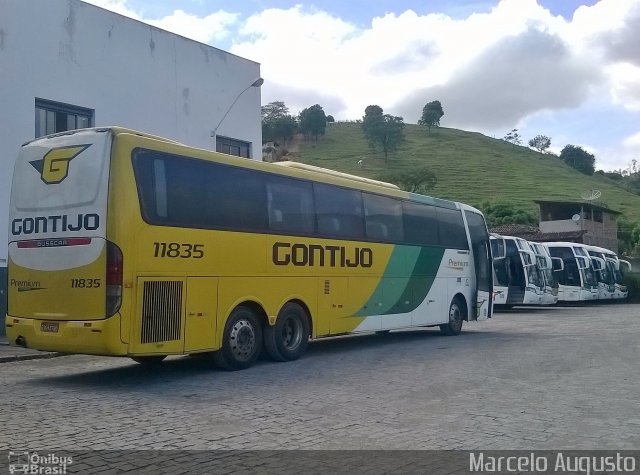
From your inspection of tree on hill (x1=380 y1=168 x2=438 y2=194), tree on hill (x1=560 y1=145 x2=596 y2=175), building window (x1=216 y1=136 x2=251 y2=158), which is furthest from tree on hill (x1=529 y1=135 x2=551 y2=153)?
building window (x1=216 y1=136 x2=251 y2=158)

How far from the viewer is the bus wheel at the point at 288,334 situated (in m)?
12.7

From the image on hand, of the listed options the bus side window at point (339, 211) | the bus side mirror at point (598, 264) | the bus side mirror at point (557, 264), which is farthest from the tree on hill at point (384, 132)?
the bus side window at point (339, 211)

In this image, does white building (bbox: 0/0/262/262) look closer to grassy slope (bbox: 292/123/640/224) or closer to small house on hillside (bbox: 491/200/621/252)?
small house on hillside (bbox: 491/200/621/252)

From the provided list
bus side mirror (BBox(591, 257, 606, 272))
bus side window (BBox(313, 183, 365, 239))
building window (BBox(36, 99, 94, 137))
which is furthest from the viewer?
bus side mirror (BBox(591, 257, 606, 272))

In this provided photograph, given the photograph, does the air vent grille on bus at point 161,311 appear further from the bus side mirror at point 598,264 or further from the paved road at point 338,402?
the bus side mirror at point 598,264

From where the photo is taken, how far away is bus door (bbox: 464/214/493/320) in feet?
64.9

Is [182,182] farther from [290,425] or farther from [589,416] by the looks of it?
[589,416]

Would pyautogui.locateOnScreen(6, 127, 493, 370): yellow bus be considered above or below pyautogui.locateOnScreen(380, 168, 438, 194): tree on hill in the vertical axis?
below

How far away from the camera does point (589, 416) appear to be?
8414mm

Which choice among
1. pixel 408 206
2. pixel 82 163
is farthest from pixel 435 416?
pixel 408 206

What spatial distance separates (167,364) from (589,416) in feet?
23.8

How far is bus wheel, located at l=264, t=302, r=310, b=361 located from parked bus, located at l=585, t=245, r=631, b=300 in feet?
99.2

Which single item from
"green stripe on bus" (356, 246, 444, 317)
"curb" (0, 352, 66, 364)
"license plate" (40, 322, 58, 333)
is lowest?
"curb" (0, 352, 66, 364)

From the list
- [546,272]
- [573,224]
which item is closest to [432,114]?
[573,224]
